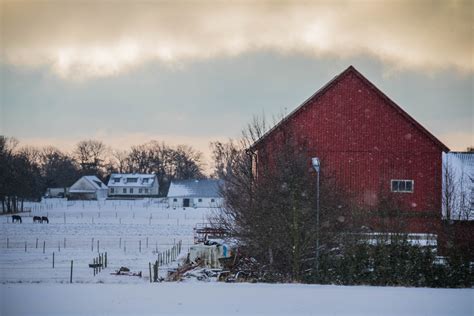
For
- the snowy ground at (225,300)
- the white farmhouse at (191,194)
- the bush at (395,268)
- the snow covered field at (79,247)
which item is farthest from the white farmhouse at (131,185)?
the snowy ground at (225,300)

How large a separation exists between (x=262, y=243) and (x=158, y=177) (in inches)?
3872

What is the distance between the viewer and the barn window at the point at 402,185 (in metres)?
23.3

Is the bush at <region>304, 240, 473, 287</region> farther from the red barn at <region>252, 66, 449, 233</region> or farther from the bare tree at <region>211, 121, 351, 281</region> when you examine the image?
the red barn at <region>252, 66, 449, 233</region>

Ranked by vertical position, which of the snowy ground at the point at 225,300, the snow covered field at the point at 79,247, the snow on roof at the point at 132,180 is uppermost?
the snow on roof at the point at 132,180

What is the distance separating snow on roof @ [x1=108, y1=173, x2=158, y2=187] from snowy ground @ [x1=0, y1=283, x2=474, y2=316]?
9197cm

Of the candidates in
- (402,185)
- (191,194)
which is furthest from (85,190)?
(402,185)

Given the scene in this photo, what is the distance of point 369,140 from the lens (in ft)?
77.5

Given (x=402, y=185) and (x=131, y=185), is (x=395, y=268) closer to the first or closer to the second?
(x=402, y=185)

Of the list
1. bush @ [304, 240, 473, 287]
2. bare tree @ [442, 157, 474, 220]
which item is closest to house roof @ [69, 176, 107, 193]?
bare tree @ [442, 157, 474, 220]

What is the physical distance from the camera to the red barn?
76.6ft

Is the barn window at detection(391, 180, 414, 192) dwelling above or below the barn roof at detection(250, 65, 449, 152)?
below

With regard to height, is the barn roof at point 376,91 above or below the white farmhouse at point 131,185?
above

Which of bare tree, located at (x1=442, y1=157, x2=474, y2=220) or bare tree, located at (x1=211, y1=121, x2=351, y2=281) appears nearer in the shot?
bare tree, located at (x1=211, y1=121, x2=351, y2=281)

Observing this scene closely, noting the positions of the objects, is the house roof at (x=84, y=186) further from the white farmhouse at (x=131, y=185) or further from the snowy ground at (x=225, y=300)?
the snowy ground at (x=225, y=300)
